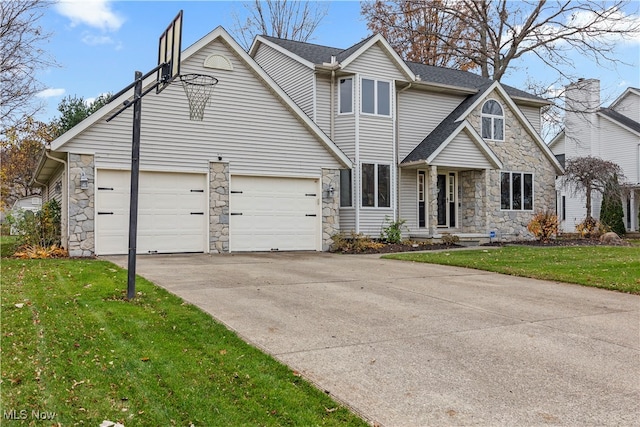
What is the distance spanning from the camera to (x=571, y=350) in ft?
15.5

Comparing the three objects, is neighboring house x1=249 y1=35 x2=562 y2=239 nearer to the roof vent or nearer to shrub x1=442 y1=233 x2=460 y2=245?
shrub x1=442 y1=233 x2=460 y2=245

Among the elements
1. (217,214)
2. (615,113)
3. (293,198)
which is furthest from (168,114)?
(615,113)

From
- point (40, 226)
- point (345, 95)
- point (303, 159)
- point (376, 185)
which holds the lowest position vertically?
point (40, 226)

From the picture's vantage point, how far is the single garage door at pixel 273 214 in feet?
45.3

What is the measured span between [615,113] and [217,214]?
2398 centimetres

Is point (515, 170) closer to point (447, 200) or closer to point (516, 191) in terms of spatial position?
point (516, 191)

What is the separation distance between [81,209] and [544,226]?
14584 millimetres

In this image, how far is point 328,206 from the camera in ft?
48.8

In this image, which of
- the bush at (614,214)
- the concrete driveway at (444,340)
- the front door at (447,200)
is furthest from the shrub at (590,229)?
the concrete driveway at (444,340)

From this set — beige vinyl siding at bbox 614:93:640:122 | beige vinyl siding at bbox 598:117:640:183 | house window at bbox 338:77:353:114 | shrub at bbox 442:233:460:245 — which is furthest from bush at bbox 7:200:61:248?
beige vinyl siding at bbox 614:93:640:122

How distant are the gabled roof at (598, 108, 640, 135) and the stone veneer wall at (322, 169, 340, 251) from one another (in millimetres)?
18117

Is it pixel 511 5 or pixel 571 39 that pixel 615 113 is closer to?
pixel 571 39

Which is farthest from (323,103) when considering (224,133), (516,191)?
(516,191)

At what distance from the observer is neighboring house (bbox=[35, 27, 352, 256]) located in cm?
1200
